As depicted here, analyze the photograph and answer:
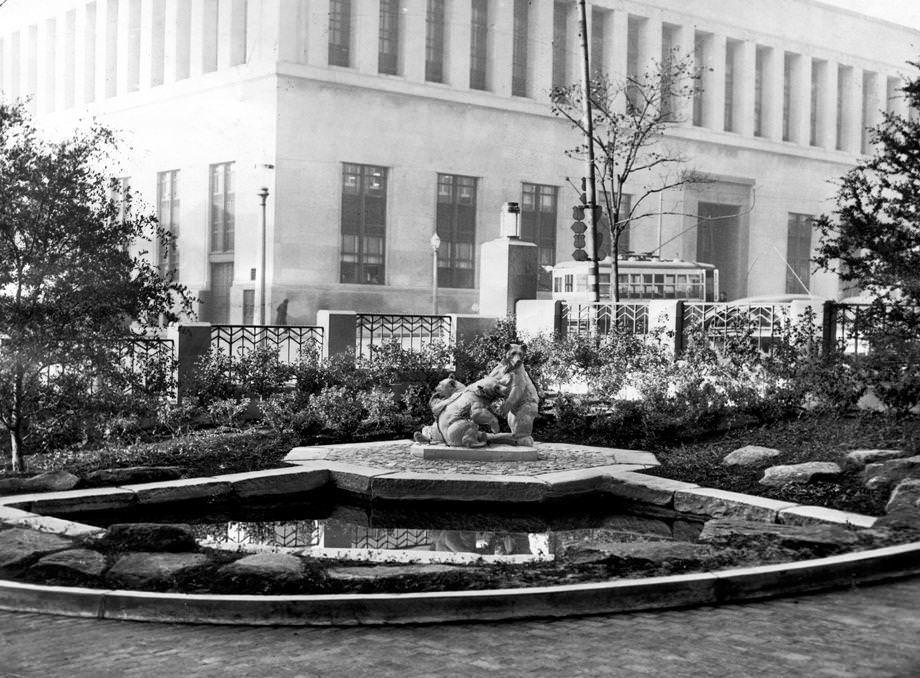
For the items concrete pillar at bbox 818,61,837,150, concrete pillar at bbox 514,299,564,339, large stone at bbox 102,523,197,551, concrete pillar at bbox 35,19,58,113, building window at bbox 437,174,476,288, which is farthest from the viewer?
concrete pillar at bbox 818,61,837,150

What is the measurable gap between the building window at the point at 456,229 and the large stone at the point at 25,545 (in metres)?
38.5

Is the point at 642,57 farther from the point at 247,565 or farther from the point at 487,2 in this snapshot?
the point at 247,565

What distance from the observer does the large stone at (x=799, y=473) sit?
1055 centimetres

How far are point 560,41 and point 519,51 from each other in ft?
8.09

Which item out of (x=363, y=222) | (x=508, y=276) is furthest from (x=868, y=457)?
(x=363, y=222)

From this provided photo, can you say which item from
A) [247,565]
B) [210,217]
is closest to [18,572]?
[247,565]

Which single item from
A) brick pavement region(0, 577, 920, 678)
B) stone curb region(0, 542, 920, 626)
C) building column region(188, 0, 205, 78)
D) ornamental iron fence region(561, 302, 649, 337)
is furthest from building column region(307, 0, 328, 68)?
brick pavement region(0, 577, 920, 678)

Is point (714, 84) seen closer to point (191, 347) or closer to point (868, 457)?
point (191, 347)

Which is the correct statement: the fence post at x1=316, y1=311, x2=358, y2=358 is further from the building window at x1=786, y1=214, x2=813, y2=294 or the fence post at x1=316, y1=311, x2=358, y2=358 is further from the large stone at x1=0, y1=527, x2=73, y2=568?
the building window at x1=786, y1=214, x2=813, y2=294

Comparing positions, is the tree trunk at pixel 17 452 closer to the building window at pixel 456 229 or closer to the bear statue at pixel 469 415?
the bear statue at pixel 469 415

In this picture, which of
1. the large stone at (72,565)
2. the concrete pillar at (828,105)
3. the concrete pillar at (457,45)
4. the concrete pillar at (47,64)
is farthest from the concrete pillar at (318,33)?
the large stone at (72,565)

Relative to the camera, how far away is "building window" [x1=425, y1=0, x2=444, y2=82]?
46062 mm

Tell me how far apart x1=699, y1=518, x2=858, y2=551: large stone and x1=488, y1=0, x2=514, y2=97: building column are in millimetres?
40558

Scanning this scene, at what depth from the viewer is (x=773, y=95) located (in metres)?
56.2
